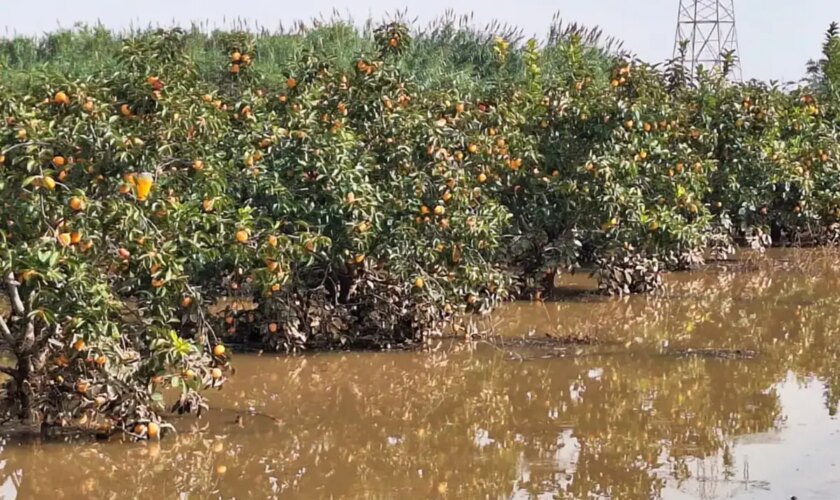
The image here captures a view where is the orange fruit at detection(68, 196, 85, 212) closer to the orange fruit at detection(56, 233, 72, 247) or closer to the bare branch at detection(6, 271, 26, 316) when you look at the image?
the orange fruit at detection(56, 233, 72, 247)

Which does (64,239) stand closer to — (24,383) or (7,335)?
(7,335)

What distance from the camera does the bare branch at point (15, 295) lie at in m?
5.92

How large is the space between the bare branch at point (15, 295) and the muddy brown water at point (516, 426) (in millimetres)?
717

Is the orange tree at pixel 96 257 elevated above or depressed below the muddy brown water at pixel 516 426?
above

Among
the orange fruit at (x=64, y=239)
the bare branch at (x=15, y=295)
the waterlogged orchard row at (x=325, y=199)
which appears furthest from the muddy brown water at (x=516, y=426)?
the orange fruit at (x=64, y=239)

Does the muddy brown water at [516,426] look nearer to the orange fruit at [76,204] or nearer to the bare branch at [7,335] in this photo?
the bare branch at [7,335]

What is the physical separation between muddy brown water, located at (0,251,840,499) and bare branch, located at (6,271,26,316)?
72cm

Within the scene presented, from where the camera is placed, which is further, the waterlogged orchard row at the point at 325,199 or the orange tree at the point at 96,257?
the waterlogged orchard row at the point at 325,199

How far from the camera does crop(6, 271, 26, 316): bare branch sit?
19.4ft

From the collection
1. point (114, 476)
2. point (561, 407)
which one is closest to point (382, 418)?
point (561, 407)

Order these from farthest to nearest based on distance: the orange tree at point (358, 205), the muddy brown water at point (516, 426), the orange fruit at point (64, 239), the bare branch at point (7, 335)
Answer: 1. the orange tree at point (358, 205)
2. the bare branch at point (7, 335)
3. the orange fruit at point (64, 239)
4. the muddy brown water at point (516, 426)

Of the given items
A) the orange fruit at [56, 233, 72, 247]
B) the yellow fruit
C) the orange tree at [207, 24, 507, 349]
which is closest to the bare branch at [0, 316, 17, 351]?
the orange fruit at [56, 233, 72, 247]

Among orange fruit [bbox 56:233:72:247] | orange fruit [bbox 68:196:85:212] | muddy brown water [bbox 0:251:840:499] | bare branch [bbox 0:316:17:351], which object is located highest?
orange fruit [bbox 68:196:85:212]

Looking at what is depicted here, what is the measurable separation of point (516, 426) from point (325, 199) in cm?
262
